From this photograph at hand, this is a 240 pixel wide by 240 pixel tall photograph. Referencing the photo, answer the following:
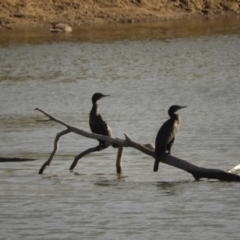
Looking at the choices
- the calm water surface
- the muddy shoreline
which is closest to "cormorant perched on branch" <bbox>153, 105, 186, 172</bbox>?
the calm water surface

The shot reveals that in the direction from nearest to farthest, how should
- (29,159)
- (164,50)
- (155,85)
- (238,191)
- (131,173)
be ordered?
1. (238,191)
2. (131,173)
3. (29,159)
4. (155,85)
5. (164,50)

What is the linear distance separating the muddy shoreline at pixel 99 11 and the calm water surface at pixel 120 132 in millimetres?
6359

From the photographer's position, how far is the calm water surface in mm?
12773

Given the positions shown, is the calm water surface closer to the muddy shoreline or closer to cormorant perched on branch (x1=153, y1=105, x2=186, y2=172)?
cormorant perched on branch (x1=153, y1=105, x2=186, y2=172)

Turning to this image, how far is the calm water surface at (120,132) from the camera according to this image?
41.9 ft

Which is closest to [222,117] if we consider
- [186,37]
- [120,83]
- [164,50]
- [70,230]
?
[120,83]

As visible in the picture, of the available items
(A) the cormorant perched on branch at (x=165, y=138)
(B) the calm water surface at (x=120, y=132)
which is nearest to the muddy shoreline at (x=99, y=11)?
(B) the calm water surface at (x=120, y=132)

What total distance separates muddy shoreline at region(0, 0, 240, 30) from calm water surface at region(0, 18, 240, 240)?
6359 millimetres

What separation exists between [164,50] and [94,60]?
409 centimetres

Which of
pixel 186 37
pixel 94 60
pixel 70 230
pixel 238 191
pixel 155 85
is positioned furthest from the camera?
pixel 186 37

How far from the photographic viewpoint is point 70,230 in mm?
12344

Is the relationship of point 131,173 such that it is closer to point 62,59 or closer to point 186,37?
point 62,59

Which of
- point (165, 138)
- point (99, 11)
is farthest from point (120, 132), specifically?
point (99, 11)

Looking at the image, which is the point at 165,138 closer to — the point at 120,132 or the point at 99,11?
the point at 120,132
